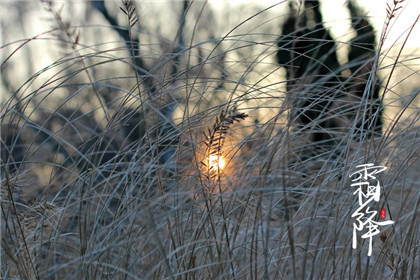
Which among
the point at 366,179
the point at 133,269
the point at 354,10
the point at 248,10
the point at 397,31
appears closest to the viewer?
the point at 366,179

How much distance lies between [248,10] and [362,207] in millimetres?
9571

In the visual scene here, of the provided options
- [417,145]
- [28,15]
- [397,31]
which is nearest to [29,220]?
[417,145]

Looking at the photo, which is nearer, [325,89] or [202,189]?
[202,189]

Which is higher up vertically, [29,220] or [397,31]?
[397,31]

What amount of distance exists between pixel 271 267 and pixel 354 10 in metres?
A: 5.35

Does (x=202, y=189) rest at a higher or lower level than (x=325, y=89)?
lower

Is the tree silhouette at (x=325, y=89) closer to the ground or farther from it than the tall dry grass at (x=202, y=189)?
farther from it

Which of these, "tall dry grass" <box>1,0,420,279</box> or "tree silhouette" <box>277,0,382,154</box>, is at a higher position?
"tree silhouette" <box>277,0,382,154</box>

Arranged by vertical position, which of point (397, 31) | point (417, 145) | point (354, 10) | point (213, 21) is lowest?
point (417, 145)

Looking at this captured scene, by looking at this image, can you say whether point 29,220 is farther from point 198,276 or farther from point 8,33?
point 8,33

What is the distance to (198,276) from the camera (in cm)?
141

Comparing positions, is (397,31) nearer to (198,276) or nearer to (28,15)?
(198,276)

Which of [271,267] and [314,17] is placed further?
[314,17]

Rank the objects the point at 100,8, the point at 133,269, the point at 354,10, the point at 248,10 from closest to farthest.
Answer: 1. the point at 133,269
2. the point at 354,10
3. the point at 248,10
4. the point at 100,8
